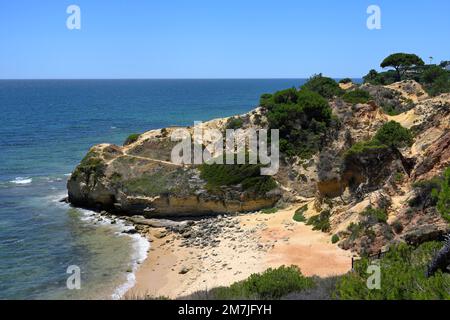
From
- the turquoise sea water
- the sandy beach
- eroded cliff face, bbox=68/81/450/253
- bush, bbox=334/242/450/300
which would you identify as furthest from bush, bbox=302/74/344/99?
bush, bbox=334/242/450/300

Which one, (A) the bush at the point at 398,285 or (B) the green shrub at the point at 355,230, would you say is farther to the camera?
(B) the green shrub at the point at 355,230

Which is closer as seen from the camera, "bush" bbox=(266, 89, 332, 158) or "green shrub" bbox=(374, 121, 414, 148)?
"green shrub" bbox=(374, 121, 414, 148)

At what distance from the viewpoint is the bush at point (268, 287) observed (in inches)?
543

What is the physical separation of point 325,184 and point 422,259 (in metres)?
18.5

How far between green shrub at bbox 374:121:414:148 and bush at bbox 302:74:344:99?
20998 millimetres

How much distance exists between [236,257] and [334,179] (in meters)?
9.20

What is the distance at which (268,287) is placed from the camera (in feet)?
46.6

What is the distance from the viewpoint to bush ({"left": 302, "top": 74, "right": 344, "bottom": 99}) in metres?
54.2

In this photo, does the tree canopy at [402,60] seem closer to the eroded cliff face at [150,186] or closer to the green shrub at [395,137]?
the eroded cliff face at [150,186]

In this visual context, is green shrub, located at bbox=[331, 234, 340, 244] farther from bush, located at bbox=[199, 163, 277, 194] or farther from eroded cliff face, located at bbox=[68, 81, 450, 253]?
bush, located at bbox=[199, 163, 277, 194]

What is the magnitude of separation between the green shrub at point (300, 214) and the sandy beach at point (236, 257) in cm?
45

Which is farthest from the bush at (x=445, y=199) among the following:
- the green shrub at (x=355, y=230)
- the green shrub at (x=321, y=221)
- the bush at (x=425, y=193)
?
the green shrub at (x=321, y=221)
